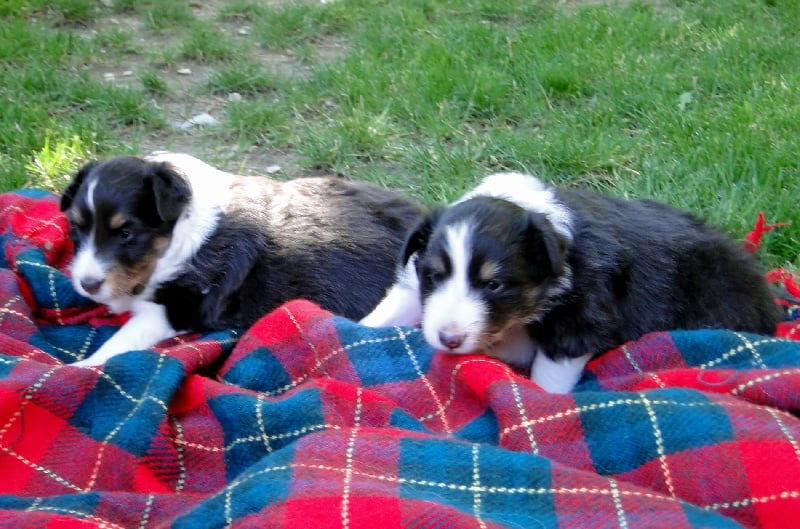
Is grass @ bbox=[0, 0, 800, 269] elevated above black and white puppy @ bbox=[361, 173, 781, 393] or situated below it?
below

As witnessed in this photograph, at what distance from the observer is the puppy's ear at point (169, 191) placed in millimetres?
3623

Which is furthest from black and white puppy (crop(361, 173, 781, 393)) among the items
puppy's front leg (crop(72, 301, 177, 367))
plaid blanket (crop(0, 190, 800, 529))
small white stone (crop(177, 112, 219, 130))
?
small white stone (crop(177, 112, 219, 130))

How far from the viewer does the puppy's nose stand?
2.95 meters

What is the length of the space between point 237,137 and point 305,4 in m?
3.23

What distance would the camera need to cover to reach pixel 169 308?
12.6ft

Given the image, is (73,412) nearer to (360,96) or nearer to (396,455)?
(396,455)

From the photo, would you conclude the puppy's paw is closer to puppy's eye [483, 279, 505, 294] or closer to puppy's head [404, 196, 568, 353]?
puppy's head [404, 196, 568, 353]

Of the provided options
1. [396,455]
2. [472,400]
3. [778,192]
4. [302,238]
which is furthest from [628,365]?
[778,192]

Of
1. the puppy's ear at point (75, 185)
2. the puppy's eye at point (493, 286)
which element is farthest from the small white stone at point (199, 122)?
the puppy's eye at point (493, 286)

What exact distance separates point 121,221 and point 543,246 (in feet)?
6.52

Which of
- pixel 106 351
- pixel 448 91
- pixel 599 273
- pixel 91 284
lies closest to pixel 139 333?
pixel 106 351

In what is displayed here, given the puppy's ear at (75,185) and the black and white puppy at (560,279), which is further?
the puppy's ear at (75,185)

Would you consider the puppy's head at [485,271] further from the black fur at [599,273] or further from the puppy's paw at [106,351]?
the puppy's paw at [106,351]

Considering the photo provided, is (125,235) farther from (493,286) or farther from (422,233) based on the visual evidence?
(493,286)
